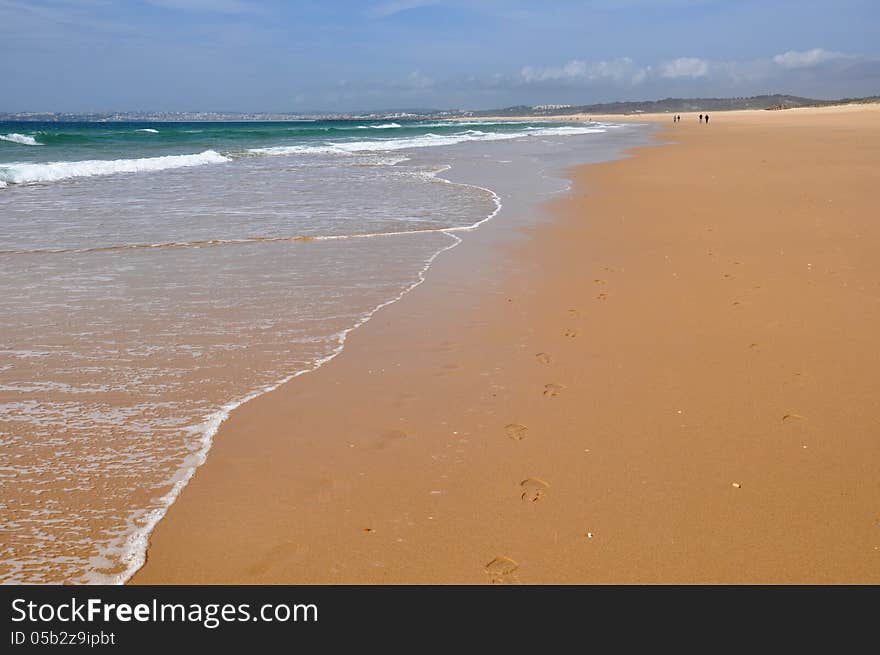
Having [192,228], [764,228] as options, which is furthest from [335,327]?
[764,228]

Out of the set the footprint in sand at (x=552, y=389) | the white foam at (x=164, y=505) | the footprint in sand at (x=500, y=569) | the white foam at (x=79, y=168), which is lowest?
the footprint in sand at (x=500, y=569)

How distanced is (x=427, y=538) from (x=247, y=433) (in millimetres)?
1397

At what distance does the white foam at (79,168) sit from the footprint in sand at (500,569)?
67.5 feet

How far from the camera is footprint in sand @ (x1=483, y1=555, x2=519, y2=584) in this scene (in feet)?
7.97

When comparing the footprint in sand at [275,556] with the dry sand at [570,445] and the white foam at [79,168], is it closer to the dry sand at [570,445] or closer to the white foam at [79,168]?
the dry sand at [570,445]

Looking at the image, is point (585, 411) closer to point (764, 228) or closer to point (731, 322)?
point (731, 322)

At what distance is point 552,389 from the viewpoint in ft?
13.4

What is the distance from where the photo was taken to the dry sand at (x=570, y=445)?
2555mm

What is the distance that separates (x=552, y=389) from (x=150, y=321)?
3.47 metres

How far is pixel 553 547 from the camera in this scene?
261 cm
